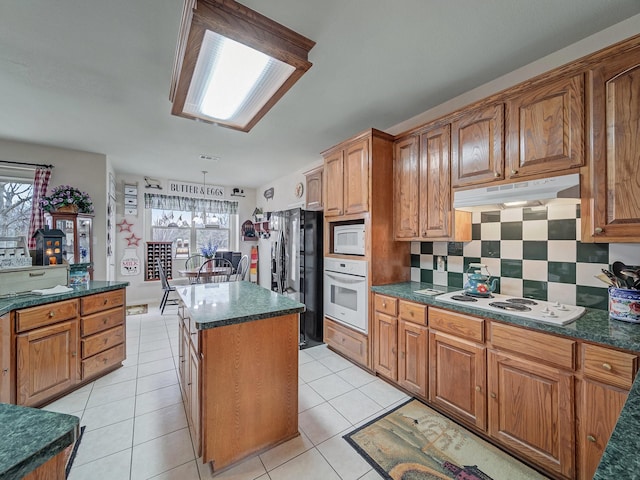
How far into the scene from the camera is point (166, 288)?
464 cm

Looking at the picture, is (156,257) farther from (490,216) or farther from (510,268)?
(510,268)

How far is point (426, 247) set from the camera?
2.73 metres

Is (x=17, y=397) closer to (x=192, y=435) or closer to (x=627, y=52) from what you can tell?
(x=192, y=435)

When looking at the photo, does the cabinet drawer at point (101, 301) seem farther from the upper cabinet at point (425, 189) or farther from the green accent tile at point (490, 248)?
the green accent tile at point (490, 248)

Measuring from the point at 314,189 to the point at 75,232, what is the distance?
3.23 m

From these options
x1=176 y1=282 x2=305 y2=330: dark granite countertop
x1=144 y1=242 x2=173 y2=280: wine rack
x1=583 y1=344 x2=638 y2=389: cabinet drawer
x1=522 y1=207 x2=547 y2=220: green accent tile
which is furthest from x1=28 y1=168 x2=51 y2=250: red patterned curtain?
x1=583 y1=344 x2=638 y2=389: cabinet drawer

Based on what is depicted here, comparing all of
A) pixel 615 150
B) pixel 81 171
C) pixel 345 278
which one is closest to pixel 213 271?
pixel 81 171

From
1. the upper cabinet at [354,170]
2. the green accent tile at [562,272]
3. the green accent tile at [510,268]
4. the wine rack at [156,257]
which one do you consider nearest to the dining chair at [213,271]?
the wine rack at [156,257]

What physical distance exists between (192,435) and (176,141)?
3326 mm

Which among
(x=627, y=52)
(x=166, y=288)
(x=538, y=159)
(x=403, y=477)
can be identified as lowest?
(x=403, y=477)

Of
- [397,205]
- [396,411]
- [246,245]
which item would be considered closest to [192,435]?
[396,411]

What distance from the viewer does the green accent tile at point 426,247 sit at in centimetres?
269

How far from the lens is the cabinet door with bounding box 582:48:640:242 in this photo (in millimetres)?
1391

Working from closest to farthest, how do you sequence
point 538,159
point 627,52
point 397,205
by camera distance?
point 627,52 → point 538,159 → point 397,205
